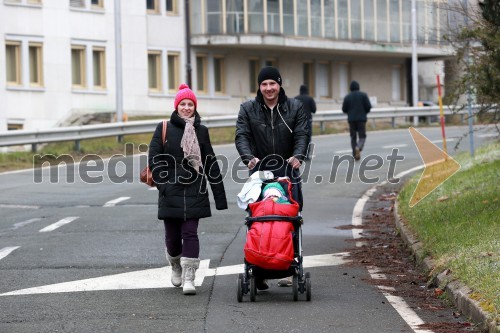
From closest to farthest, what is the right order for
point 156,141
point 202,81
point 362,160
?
1. point 156,141
2. point 362,160
3. point 202,81

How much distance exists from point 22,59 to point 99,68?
4409 mm

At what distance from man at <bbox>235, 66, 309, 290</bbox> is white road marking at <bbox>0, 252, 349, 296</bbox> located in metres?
1.19

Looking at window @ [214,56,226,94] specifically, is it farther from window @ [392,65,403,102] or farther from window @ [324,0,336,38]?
window @ [392,65,403,102]

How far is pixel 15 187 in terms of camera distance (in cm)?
2230

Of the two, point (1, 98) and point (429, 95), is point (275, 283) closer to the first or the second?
point (1, 98)

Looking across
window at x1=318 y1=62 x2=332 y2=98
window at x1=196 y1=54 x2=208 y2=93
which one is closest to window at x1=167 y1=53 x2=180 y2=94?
window at x1=196 y1=54 x2=208 y2=93

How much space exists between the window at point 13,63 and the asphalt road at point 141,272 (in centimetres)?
2469

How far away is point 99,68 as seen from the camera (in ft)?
161

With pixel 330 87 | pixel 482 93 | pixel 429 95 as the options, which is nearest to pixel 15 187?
pixel 482 93

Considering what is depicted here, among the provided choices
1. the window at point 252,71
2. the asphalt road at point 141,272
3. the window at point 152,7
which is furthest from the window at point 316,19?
the asphalt road at point 141,272

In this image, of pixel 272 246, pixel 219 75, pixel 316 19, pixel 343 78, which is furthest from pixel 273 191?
pixel 343 78

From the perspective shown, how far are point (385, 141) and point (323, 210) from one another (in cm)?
1664

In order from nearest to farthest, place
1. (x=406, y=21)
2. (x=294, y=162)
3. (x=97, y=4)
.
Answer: (x=294, y=162), (x=97, y=4), (x=406, y=21)

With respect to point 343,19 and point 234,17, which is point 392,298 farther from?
point 343,19
